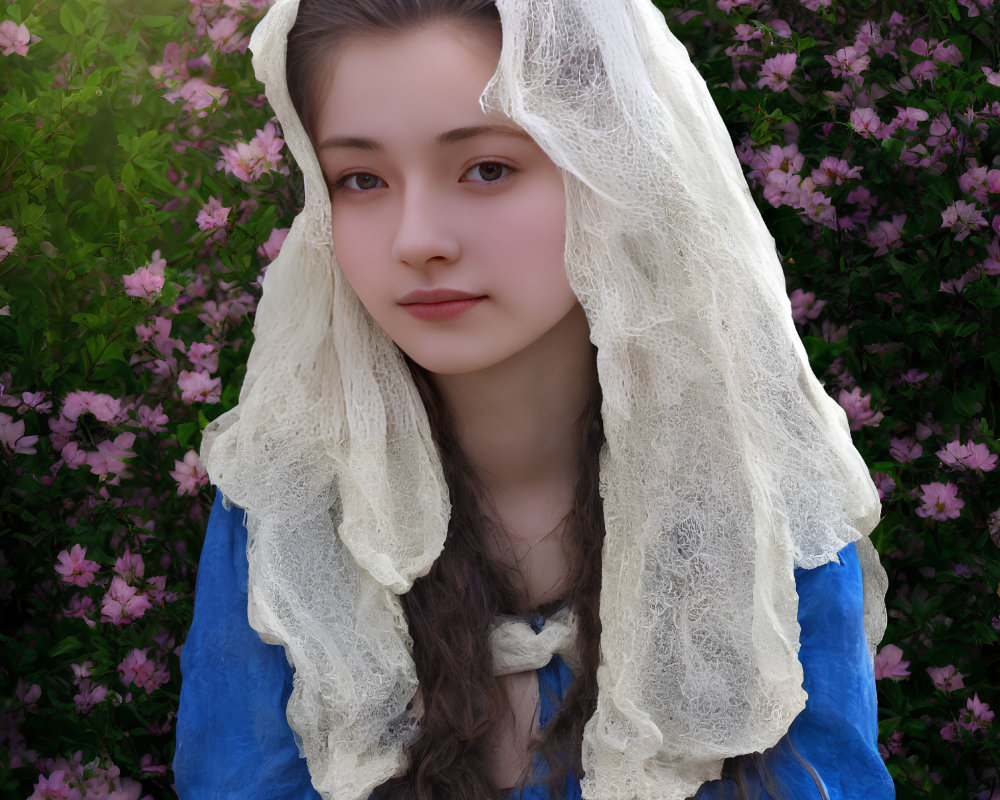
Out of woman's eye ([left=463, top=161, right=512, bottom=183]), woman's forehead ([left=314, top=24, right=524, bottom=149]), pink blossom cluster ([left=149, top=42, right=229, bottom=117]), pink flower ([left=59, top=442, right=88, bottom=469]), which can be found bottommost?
pink flower ([left=59, top=442, right=88, bottom=469])

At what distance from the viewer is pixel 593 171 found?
109 cm

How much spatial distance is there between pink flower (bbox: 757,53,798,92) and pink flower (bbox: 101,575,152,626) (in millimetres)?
1339

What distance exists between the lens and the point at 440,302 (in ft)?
3.78

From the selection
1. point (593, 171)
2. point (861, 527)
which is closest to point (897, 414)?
point (861, 527)

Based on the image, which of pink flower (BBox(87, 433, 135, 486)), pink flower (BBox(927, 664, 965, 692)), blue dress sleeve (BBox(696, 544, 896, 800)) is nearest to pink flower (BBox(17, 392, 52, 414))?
pink flower (BBox(87, 433, 135, 486))

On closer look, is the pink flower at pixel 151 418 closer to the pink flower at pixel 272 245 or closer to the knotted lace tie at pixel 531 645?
the pink flower at pixel 272 245

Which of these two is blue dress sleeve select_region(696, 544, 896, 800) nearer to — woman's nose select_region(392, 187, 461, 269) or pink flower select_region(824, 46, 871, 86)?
woman's nose select_region(392, 187, 461, 269)

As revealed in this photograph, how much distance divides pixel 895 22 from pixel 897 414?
689mm

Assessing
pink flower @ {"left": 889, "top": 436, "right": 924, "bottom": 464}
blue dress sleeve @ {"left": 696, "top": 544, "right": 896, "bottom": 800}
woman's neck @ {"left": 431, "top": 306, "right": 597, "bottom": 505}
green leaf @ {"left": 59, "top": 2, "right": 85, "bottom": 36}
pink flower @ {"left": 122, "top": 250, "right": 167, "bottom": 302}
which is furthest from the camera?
pink flower @ {"left": 889, "top": 436, "right": 924, "bottom": 464}


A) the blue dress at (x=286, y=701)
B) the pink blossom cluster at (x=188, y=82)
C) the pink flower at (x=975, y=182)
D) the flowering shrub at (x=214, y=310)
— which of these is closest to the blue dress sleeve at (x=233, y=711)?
the blue dress at (x=286, y=701)

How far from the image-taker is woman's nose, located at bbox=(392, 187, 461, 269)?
1.10 m

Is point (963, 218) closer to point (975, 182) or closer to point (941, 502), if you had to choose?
point (975, 182)

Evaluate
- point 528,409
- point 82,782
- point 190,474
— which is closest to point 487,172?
point 528,409

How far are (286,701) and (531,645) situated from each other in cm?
30
